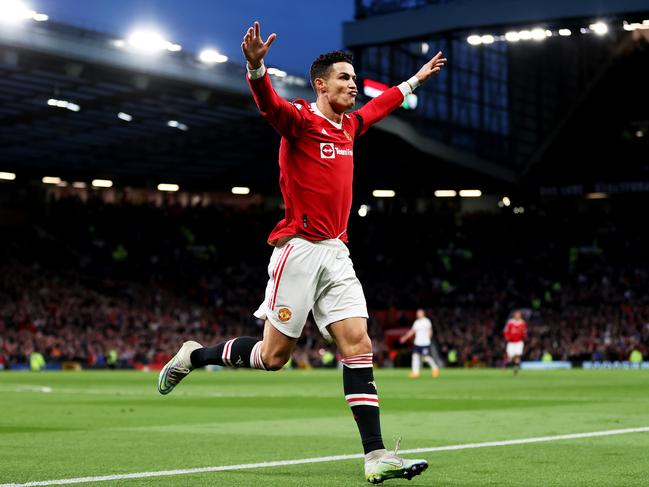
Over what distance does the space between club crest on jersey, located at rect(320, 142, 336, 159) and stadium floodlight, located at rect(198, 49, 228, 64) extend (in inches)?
A: 1284

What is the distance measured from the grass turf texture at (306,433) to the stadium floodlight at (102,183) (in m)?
38.6

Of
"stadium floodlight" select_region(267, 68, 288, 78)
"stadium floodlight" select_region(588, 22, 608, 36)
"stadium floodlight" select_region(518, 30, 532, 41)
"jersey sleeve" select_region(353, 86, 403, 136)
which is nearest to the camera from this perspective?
"jersey sleeve" select_region(353, 86, 403, 136)

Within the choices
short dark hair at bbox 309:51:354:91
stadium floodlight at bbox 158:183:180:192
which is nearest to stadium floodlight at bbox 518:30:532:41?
stadium floodlight at bbox 158:183:180:192

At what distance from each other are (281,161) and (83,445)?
4025mm

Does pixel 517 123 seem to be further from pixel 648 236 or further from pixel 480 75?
pixel 648 236

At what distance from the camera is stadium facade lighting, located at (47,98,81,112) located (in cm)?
4141

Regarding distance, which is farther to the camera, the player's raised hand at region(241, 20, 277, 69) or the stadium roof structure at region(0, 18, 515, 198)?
the stadium roof structure at region(0, 18, 515, 198)

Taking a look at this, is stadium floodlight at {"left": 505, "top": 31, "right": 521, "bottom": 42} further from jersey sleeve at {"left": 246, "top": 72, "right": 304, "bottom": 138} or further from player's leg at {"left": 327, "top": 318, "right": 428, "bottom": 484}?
player's leg at {"left": 327, "top": 318, "right": 428, "bottom": 484}

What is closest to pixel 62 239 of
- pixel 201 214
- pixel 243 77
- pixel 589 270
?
pixel 201 214

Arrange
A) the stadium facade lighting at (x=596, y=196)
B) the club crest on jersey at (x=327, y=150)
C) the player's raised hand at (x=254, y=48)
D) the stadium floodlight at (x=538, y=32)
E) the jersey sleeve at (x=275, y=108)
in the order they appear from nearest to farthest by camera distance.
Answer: the player's raised hand at (x=254, y=48)
the jersey sleeve at (x=275, y=108)
the club crest on jersey at (x=327, y=150)
the stadium floodlight at (x=538, y=32)
the stadium facade lighting at (x=596, y=196)

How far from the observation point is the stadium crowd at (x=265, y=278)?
46.1 metres

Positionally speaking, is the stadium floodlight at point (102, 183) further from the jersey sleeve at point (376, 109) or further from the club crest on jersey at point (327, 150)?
the club crest on jersey at point (327, 150)

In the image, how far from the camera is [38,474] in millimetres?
7750

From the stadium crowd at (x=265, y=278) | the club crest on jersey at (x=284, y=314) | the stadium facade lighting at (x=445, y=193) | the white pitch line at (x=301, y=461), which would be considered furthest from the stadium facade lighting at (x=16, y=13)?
the stadium facade lighting at (x=445, y=193)
